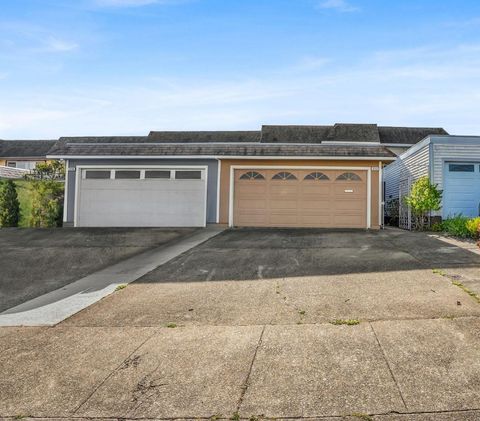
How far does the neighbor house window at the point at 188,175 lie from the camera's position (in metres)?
14.3

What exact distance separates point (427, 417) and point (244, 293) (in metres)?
3.55

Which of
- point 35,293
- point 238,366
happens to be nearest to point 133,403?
point 238,366

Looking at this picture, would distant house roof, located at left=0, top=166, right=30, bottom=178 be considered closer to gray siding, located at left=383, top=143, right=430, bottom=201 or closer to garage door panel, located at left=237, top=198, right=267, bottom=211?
garage door panel, located at left=237, top=198, right=267, bottom=211

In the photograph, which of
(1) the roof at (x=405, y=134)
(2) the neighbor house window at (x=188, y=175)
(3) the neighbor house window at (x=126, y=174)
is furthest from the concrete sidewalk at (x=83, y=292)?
(1) the roof at (x=405, y=134)

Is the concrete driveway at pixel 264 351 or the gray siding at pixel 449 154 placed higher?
the gray siding at pixel 449 154

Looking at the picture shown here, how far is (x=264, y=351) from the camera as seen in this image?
12.2 ft

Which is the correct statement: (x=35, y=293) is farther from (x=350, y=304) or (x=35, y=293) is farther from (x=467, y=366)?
(x=467, y=366)

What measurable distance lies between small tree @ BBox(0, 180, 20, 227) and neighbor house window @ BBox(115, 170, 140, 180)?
570cm

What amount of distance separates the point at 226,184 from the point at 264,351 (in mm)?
10739

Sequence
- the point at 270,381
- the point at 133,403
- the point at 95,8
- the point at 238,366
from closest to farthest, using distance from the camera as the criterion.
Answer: the point at 133,403 < the point at 270,381 < the point at 238,366 < the point at 95,8

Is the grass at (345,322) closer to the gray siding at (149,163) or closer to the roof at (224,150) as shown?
the roof at (224,150)

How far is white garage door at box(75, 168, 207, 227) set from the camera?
14195 millimetres

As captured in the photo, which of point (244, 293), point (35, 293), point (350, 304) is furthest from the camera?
point (35, 293)

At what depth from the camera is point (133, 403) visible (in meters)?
2.94
